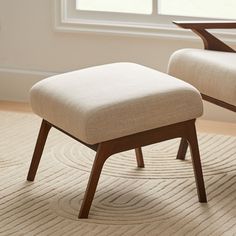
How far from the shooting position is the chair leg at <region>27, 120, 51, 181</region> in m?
3.22

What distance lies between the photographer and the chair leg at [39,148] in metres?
3.22

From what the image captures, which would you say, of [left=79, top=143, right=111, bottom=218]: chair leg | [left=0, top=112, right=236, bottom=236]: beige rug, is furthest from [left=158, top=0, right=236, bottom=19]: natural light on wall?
[left=79, top=143, right=111, bottom=218]: chair leg

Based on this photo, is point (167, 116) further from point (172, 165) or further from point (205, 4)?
point (205, 4)

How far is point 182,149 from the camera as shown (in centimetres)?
351

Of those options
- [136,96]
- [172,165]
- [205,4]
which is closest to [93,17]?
[205,4]

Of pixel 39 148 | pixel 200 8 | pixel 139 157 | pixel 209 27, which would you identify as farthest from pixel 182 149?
pixel 200 8

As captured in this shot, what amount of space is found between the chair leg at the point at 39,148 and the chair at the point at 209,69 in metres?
0.62

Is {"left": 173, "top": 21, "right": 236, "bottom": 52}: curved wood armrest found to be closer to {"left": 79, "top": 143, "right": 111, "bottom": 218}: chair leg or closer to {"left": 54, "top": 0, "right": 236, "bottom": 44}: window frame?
{"left": 54, "top": 0, "right": 236, "bottom": 44}: window frame

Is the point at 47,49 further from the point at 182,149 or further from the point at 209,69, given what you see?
the point at 209,69

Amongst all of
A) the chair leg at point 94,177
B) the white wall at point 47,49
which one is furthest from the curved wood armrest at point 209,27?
the chair leg at point 94,177

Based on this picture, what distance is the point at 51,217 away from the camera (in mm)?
2969

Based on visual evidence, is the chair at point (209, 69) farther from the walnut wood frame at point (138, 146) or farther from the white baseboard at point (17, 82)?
the white baseboard at point (17, 82)

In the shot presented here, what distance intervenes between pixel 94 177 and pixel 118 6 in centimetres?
162

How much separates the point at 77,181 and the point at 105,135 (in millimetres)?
535
